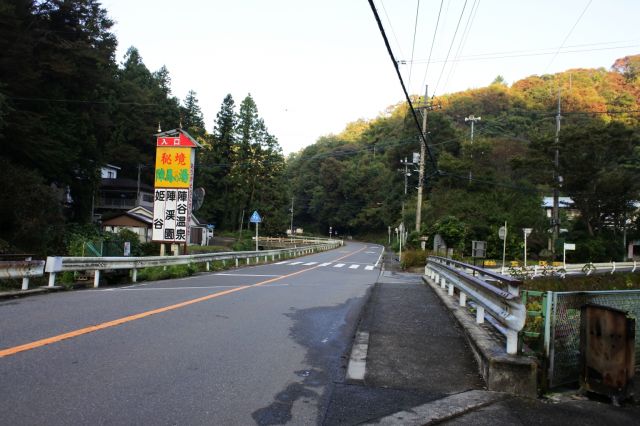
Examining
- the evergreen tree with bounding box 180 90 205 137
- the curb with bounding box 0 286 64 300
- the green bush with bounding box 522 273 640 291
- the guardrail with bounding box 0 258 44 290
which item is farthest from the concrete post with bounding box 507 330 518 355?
the evergreen tree with bounding box 180 90 205 137

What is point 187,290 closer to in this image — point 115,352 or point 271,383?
point 115,352

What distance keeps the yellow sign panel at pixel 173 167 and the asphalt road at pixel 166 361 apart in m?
8.94

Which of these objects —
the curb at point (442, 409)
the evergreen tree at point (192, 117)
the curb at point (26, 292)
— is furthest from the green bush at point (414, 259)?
the evergreen tree at point (192, 117)

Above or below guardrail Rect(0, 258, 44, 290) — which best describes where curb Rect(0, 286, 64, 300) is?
below

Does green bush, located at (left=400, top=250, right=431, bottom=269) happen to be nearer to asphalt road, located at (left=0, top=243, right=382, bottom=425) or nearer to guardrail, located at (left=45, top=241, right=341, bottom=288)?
guardrail, located at (left=45, top=241, right=341, bottom=288)

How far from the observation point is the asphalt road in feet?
12.0

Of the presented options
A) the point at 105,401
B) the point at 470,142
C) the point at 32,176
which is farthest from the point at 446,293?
the point at 470,142

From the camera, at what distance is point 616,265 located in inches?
1280

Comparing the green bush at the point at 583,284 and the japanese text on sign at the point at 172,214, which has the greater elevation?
the japanese text on sign at the point at 172,214

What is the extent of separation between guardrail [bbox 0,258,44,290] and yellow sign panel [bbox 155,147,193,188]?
289 inches

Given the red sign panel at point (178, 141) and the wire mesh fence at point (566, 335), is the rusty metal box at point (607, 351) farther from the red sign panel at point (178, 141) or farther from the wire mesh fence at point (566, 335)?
the red sign panel at point (178, 141)

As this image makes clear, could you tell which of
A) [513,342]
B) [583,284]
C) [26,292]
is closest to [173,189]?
[26,292]

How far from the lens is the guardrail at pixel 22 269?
9.70m

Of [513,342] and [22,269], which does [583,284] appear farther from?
[22,269]
